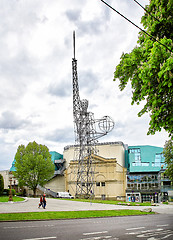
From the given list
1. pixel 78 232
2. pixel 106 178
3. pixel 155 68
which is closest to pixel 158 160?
pixel 106 178

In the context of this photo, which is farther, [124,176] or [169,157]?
[124,176]

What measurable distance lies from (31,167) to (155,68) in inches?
1772

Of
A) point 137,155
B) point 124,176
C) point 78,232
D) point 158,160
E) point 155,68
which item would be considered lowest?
point 124,176

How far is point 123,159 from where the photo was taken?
77562mm

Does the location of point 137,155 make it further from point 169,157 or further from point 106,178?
point 169,157

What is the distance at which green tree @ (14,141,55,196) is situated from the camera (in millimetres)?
50562

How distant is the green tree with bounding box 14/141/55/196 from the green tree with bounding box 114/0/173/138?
41.7 metres

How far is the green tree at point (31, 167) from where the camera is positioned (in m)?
50.6

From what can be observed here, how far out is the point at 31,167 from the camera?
5088 centimetres

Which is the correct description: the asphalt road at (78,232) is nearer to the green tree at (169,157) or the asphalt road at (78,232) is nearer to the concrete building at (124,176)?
the green tree at (169,157)

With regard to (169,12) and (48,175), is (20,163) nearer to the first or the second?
(48,175)

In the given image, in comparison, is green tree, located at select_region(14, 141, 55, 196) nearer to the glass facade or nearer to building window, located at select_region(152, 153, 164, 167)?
the glass facade

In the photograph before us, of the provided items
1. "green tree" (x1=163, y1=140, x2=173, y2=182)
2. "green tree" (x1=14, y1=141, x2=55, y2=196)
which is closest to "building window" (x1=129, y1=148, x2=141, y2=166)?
"green tree" (x1=163, y1=140, x2=173, y2=182)

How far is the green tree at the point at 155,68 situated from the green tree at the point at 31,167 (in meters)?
41.7
